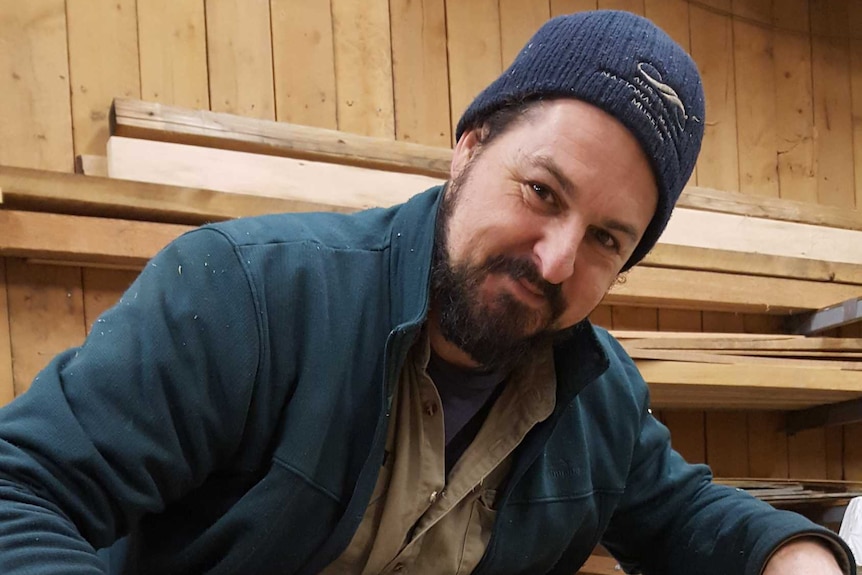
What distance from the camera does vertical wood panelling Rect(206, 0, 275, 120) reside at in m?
2.03

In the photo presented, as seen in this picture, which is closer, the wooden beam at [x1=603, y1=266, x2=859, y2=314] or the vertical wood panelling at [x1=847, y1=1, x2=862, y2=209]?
the wooden beam at [x1=603, y1=266, x2=859, y2=314]

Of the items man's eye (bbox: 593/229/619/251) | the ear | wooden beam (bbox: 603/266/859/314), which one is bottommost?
wooden beam (bbox: 603/266/859/314)

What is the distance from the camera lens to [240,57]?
2.05 meters

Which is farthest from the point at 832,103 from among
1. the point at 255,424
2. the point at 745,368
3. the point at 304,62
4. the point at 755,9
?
the point at 255,424

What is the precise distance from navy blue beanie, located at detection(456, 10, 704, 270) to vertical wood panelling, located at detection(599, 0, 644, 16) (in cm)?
167

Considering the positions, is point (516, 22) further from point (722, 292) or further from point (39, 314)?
point (39, 314)

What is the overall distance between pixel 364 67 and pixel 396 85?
4.1 inches

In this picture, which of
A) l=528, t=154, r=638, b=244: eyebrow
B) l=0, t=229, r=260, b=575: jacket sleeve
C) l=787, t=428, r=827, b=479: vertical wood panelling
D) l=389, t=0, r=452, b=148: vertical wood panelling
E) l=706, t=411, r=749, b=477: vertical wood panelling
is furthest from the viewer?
l=787, t=428, r=827, b=479: vertical wood panelling

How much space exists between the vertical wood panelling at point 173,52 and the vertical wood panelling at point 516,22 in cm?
88

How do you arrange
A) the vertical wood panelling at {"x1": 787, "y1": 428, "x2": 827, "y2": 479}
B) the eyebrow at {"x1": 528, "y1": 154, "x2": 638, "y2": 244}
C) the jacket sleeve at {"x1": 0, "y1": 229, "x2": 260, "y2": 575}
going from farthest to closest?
1. the vertical wood panelling at {"x1": 787, "y1": 428, "x2": 827, "y2": 479}
2. the eyebrow at {"x1": 528, "y1": 154, "x2": 638, "y2": 244}
3. the jacket sleeve at {"x1": 0, "y1": 229, "x2": 260, "y2": 575}

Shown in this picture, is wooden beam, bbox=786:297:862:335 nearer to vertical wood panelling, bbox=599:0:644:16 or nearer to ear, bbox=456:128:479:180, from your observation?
vertical wood panelling, bbox=599:0:644:16

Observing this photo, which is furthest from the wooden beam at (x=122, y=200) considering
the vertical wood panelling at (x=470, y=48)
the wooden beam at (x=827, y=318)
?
the wooden beam at (x=827, y=318)

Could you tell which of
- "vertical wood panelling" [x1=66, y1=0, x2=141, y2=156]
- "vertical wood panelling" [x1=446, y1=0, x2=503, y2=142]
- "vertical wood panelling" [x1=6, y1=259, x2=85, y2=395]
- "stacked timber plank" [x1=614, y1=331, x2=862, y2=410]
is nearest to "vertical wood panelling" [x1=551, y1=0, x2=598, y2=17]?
"vertical wood panelling" [x1=446, y1=0, x2=503, y2=142]

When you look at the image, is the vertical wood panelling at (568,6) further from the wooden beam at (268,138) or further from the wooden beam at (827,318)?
the wooden beam at (827,318)
